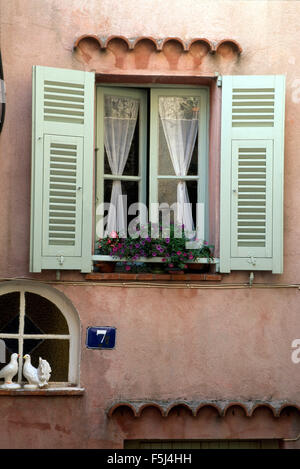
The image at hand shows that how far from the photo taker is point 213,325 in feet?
24.0

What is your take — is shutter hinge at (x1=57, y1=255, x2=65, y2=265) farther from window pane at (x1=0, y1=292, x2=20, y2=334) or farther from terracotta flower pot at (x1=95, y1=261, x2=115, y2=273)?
window pane at (x1=0, y1=292, x2=20, y2=334)

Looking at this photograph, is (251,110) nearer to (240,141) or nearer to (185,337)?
(240,141)

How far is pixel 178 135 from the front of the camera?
25.6 feet

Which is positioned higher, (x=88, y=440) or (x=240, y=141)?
(x=240, y=141)

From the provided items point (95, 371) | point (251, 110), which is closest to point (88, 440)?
point (95, 371)

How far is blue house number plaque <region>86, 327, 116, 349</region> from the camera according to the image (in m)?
7.19

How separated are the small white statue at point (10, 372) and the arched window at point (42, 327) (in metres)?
0.16

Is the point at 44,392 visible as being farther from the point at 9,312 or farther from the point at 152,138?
the point at 152,138

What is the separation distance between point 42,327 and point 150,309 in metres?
1.01

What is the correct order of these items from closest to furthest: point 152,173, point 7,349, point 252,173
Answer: point 7,349, point 252,173, point 152,173

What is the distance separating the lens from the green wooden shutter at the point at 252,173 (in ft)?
24.0

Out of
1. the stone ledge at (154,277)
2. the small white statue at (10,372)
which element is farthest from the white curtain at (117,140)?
the small white statue at (10,372)

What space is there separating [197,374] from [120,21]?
11.1 feet

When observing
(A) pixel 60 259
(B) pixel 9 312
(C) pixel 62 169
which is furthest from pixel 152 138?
(B) pixel 9 312
